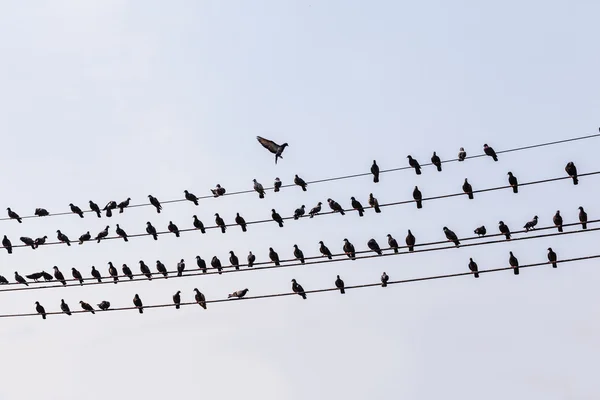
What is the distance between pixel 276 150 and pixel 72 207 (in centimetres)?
758

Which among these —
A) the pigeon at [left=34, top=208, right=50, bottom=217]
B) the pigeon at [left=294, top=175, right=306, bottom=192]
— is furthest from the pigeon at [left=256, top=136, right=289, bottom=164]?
the pigeon at [left=34, top=208, right=50, bottom=217]

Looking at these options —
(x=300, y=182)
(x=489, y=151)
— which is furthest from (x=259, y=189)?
(x=489, y=151)

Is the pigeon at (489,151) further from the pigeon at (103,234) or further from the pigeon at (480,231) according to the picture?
the pigeon at (103,234)

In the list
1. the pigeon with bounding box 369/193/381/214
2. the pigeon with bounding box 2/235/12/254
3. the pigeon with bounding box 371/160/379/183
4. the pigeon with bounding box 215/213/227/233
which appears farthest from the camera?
the pigeon with bounding box 2/235/12/254

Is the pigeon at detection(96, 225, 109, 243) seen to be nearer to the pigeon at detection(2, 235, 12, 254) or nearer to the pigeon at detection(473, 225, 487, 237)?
the pigeon at detection(2, 235, 12, 254)

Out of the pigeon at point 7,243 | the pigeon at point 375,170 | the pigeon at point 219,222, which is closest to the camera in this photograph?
the pigeon at point 375,170

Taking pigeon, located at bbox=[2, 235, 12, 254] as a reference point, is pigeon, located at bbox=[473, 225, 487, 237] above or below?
below

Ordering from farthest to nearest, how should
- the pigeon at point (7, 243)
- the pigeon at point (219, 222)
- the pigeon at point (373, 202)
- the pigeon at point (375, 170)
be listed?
1. the pigeon at point (7, 243)
2. the pigeon at point (219, 222)
3. the pigeon at point (375, 170)
4. the pigeon at point (373, 202)

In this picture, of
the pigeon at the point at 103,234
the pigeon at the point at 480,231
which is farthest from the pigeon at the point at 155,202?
the pigeon at the point at 480,231

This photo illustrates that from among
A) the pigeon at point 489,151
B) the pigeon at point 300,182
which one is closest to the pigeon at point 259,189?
the pigeon at point 300,182

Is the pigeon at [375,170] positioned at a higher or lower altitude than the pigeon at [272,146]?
lower

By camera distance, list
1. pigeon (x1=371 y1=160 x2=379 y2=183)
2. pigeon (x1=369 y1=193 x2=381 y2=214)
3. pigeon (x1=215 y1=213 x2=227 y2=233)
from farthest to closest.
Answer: pigeon (x1=215 y1=213 x2=227 y2=233)
pigeon (x1=371 y1=160 x2=379 y2=183)
pigeon (x1=369 y1=193 x2=381 y2=214)

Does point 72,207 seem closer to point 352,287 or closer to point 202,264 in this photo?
point 202,264

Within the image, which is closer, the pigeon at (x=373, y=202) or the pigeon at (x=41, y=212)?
the pigeon at (x=373, y=202)
